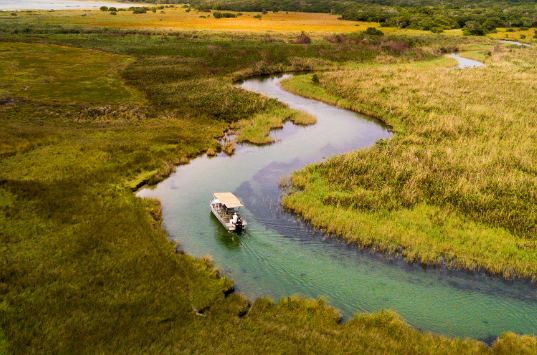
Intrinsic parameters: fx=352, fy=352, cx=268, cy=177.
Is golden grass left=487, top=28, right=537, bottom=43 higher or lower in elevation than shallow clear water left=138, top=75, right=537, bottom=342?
higher

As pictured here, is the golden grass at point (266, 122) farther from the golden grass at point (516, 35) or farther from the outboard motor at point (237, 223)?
the golden grass at point (516, 35)

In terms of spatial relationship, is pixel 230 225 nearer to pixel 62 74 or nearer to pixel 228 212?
pixel 228 212

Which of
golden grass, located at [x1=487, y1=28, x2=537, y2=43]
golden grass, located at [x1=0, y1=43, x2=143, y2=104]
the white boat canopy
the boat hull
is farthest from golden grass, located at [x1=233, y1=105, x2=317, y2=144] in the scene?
golden grass, located at [x1=487, y1=28, x2=537, y2=43]

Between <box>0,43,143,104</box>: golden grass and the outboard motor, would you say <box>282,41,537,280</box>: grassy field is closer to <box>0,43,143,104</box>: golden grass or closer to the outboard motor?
the outboard motor

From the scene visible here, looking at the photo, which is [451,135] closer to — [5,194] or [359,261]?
[359,261]

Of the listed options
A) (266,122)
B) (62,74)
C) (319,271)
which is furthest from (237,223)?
(62,74)

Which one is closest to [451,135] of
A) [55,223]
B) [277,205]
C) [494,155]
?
[494,155]

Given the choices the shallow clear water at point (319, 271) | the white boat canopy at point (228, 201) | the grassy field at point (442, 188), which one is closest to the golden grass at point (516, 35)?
the grassy field at point (442, 188)
